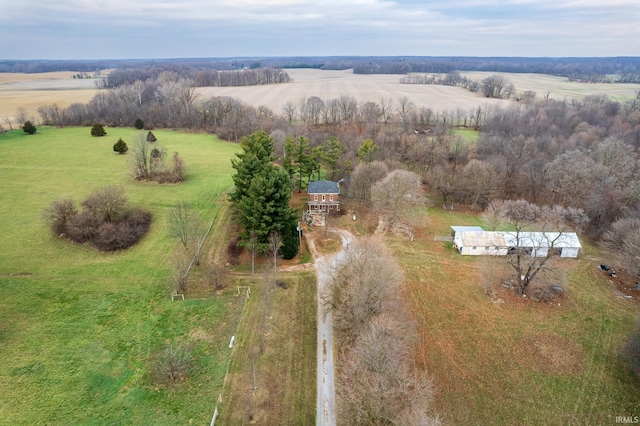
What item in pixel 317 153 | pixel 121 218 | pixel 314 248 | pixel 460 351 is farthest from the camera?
pixel 317 153

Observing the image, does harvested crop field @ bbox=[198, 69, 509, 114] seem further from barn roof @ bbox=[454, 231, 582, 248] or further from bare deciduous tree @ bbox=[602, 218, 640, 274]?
bare deciduous tree @ bbox=[602, 218, 640, 274]

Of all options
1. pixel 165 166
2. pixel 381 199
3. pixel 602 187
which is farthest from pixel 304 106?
pixel 602 187

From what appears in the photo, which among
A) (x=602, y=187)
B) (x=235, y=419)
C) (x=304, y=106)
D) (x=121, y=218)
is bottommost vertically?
(x=235, y=419)

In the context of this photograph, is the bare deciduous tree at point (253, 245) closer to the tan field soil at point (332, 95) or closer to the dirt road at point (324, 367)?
the dirt road at point (324, 367)

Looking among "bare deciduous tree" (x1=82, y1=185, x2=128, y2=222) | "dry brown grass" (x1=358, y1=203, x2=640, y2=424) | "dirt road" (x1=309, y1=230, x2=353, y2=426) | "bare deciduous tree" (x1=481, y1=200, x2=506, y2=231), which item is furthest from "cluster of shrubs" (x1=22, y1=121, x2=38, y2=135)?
"bare deciduous tree" (x1=481, y1=200, x2=506, y2=231)

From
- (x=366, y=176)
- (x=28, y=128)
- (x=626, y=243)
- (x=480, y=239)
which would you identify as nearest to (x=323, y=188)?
(x=366, y=176)

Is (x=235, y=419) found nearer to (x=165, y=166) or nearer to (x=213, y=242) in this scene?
(x=213, y=242)
